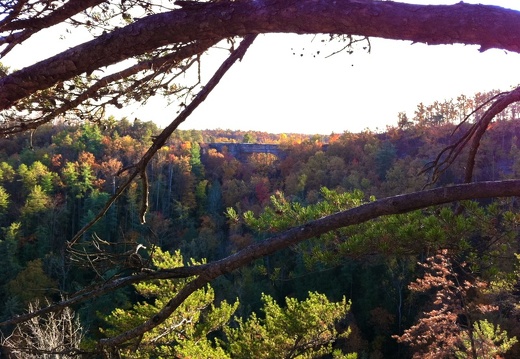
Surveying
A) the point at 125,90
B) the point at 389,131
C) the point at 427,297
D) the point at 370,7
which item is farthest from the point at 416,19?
the point at 389,131

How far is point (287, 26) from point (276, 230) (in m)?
Result: 1.92

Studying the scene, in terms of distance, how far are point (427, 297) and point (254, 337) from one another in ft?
37.5

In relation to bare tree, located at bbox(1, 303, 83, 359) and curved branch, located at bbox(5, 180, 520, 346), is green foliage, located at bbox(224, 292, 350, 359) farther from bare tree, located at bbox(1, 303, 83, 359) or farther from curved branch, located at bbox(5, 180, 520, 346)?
curved branch, located at bbox(5, 180, 520, 346)

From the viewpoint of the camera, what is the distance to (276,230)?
304 cm

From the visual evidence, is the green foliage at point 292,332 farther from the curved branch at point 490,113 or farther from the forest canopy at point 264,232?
the curved branch at point 490,113

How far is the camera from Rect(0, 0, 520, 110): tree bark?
3.72 feet

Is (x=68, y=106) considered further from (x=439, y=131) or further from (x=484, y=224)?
(x=439, y=131)

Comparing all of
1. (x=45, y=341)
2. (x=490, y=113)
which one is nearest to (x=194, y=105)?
(x=490, y=113)

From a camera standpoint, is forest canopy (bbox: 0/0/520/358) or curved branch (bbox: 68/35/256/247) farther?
curved branch (bbox: 68/35/256/247)

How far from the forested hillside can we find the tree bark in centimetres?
57

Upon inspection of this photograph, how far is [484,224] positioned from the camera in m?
2.16

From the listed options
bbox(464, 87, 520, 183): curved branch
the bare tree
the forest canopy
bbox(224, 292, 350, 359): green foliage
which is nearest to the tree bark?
the forest canopy

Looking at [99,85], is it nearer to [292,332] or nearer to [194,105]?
[194,105]

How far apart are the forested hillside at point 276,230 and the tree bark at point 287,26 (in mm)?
567
